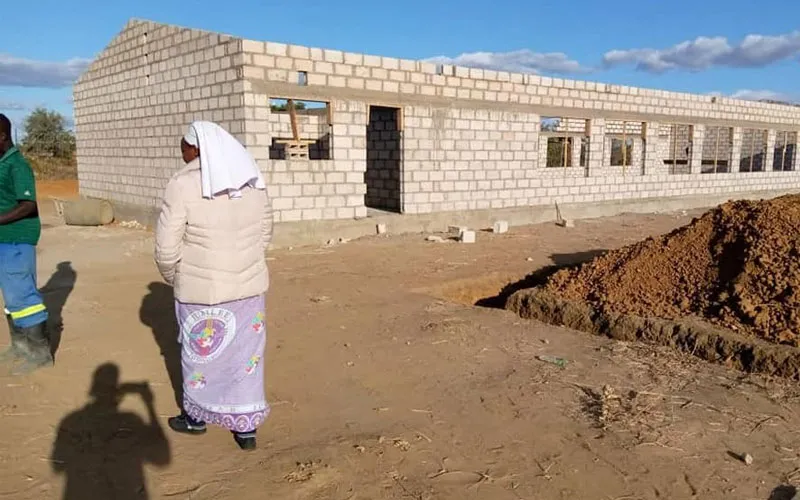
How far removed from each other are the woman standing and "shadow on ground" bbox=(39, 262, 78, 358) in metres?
2.11

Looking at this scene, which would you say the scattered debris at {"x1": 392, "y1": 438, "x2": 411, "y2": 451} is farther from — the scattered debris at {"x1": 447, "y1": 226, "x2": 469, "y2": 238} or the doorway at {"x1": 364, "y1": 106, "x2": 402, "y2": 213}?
the doorway at {"x1": 364, "y1": 106, "x2": 402, "y2": 213}

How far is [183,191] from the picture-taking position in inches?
111

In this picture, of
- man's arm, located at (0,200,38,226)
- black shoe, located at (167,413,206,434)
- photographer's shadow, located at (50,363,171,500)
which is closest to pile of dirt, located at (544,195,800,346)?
black shoe, located at (167,413,206,434)

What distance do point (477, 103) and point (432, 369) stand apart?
899 cm

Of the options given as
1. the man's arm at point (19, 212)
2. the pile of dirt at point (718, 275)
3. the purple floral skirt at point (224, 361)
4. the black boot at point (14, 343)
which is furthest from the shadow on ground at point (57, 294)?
the pile of dirt at point (718, 275)

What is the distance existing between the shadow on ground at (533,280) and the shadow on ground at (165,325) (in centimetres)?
356

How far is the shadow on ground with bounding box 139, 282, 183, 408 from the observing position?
4.14 m

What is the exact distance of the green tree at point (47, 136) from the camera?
1142 inches

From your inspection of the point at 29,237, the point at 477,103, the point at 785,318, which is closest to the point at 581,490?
the point at 785,318

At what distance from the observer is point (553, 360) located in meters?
4.48

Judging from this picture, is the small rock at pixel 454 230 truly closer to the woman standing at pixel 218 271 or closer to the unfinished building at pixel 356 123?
the unfinished building at pixel 356 123

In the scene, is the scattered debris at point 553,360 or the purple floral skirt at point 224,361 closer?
the purple floral skirt at point 224,361

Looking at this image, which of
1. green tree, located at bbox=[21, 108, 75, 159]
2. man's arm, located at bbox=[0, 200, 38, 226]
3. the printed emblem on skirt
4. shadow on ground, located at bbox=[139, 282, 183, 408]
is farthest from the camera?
green tree, located at bbox=[21, 108, 75, 159]

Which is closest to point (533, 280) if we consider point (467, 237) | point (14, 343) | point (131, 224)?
point (467, 237)
